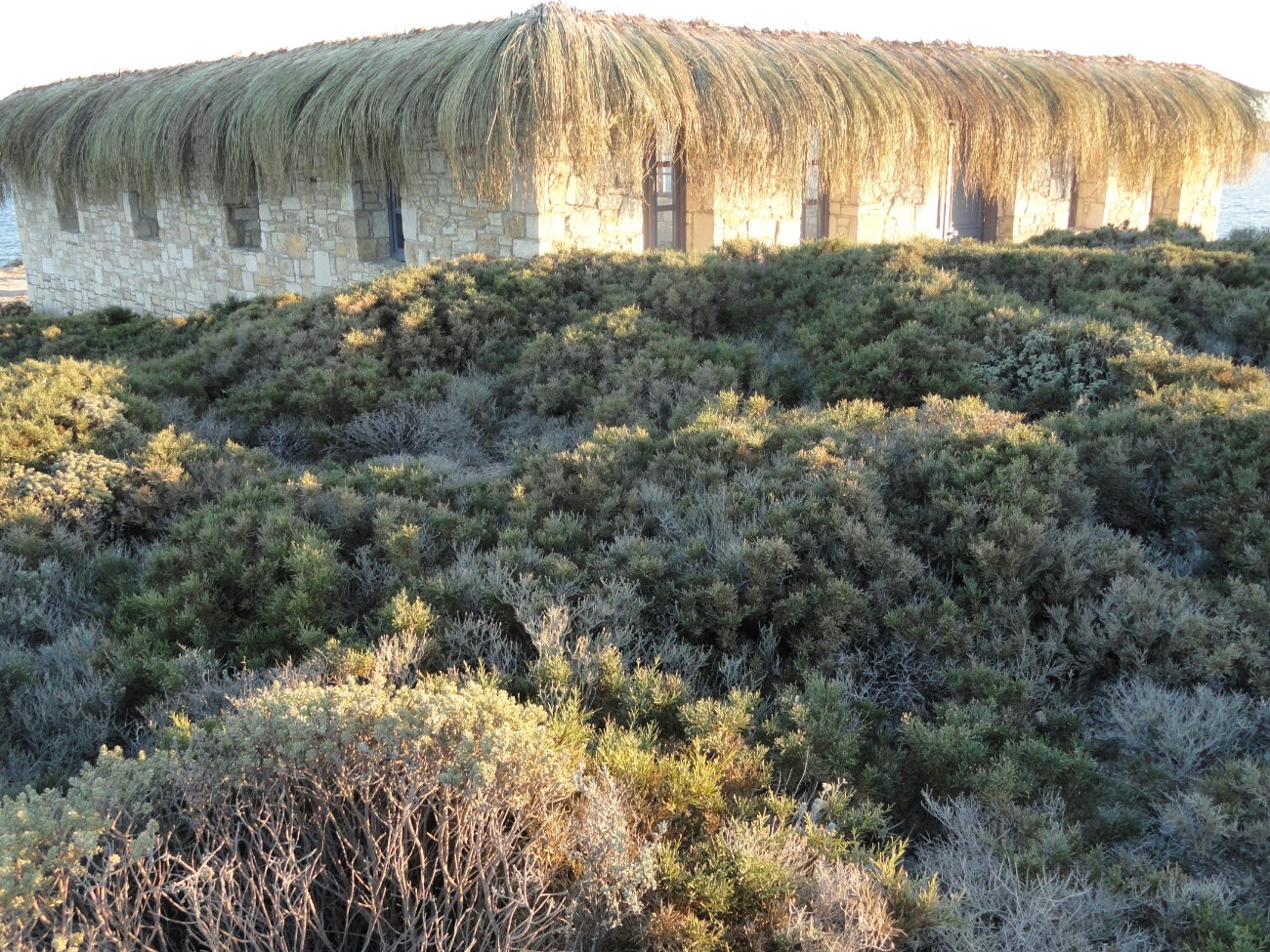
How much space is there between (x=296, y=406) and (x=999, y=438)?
4229 mm

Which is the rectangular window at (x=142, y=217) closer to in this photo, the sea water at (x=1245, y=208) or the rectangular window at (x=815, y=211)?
the rectangular window at (x=815, y=211)

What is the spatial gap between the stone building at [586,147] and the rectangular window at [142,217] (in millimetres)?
45

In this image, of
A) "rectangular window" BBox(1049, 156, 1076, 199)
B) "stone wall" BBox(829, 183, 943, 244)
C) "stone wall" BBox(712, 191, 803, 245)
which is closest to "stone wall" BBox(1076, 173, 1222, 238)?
"rectangular window" BBox(1049, 156, 1076, 199)

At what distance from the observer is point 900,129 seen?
9.46m

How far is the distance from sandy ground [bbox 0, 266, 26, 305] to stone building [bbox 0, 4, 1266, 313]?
241 inches

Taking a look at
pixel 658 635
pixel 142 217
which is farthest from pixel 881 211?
pixel 142 217

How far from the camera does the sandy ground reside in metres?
18.9

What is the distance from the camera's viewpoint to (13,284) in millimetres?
21547

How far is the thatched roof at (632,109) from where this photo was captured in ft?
26.1

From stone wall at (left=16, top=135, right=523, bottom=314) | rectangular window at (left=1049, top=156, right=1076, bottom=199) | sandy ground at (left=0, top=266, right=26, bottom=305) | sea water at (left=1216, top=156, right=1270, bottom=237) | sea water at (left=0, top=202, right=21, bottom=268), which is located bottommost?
sea water at (left=0, top=202, right=21, bottom=268)

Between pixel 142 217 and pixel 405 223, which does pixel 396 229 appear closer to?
pixel 405 223

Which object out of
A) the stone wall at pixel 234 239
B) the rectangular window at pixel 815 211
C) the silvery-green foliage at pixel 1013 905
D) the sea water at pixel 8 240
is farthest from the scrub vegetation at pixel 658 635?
the sea water at pixel 8 240

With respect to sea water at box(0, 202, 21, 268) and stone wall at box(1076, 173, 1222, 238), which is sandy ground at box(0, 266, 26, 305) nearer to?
sea water at box(0, 202, 21, 268)

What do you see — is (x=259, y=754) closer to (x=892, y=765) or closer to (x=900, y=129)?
(x=892, y=765)
